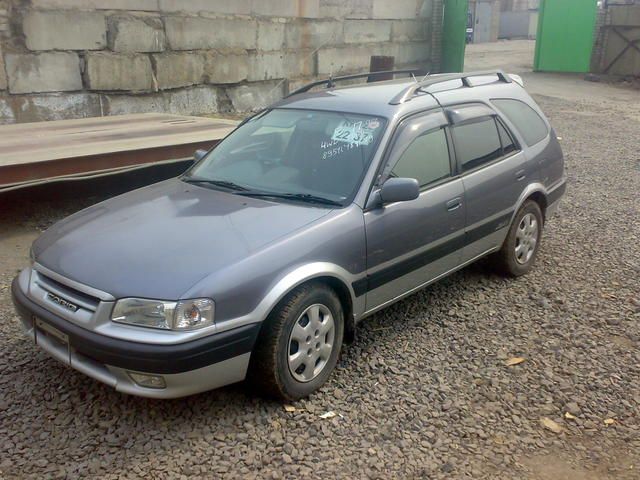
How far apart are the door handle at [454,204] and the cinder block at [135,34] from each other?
6.94 meters

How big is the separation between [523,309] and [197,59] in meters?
7.94

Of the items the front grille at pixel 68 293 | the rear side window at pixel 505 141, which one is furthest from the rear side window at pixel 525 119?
the front grille at pixel 68 293

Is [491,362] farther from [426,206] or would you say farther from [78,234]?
[78,234]

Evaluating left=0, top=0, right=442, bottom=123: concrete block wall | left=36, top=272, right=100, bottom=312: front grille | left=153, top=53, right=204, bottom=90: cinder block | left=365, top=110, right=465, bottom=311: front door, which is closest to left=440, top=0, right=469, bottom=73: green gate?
left=0, top=0, right=442, bottom=123: concrete block wall

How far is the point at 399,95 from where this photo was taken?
14.5 ft

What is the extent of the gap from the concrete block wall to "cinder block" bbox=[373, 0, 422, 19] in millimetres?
41

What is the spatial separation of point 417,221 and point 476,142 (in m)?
1.10

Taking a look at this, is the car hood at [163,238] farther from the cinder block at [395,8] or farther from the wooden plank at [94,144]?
the cinder block at [395,8]

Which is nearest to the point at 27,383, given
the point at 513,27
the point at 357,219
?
the point at 357,219

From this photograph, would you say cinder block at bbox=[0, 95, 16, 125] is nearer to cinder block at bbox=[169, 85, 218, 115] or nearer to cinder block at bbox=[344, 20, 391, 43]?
cinder block at bbox=[169, 85, 218, 115]

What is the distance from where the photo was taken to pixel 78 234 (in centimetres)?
371

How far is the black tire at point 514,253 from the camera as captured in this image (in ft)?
17.2

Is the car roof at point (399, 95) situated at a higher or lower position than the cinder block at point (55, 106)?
higher

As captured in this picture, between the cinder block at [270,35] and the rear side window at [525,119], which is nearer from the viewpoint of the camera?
the rear side window at [525,119]
